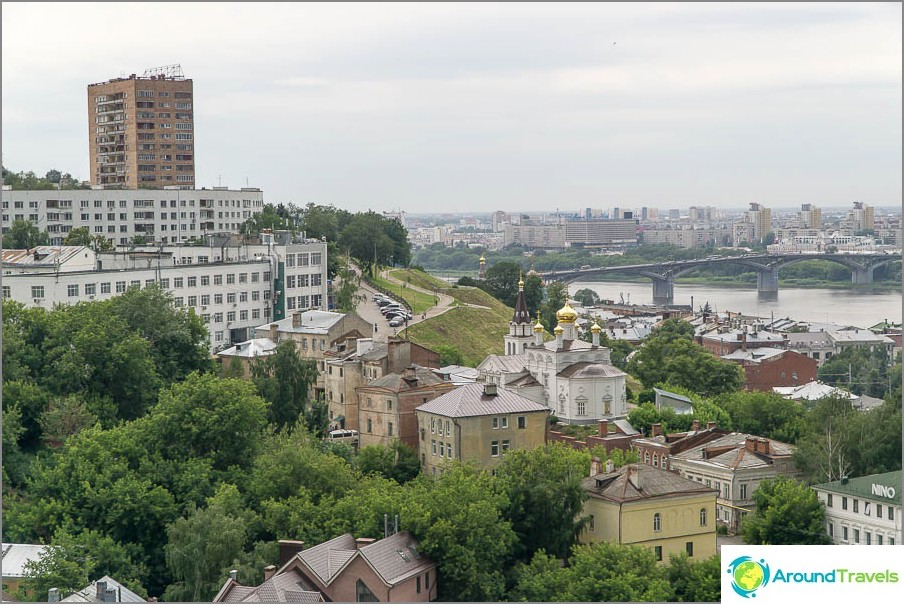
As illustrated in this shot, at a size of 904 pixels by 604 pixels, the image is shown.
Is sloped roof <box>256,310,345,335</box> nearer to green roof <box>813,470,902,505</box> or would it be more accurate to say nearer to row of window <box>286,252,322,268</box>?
row of window <box>286,252,322,268</box>

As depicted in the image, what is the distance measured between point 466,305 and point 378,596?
2350cm

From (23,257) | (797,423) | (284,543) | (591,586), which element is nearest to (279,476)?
(284,543)

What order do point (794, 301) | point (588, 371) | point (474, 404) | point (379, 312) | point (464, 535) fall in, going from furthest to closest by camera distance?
point (794, 301), point (379, 312), point (588, 371), point (474, 404), point (464, 535)

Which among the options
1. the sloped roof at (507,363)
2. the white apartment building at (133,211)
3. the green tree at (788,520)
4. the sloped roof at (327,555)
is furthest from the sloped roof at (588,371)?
the white apartment building at (133,211)

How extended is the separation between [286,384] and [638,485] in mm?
7075

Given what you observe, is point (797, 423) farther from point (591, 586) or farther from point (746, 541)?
point (591, 586)

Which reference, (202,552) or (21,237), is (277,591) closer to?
(202,552)

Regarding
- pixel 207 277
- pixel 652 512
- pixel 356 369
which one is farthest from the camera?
pixel 207 277

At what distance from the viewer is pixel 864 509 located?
59.8 ft

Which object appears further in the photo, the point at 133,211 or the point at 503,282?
the point at 503,282

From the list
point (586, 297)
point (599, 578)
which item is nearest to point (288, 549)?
point (599, 578)

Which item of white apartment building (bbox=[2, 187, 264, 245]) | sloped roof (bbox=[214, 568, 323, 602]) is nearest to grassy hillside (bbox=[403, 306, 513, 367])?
white apartment building (bbox=[2, 187, 264, 245])

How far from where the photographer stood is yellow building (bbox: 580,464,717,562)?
16891mm

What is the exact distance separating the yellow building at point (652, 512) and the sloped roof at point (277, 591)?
4.58m
